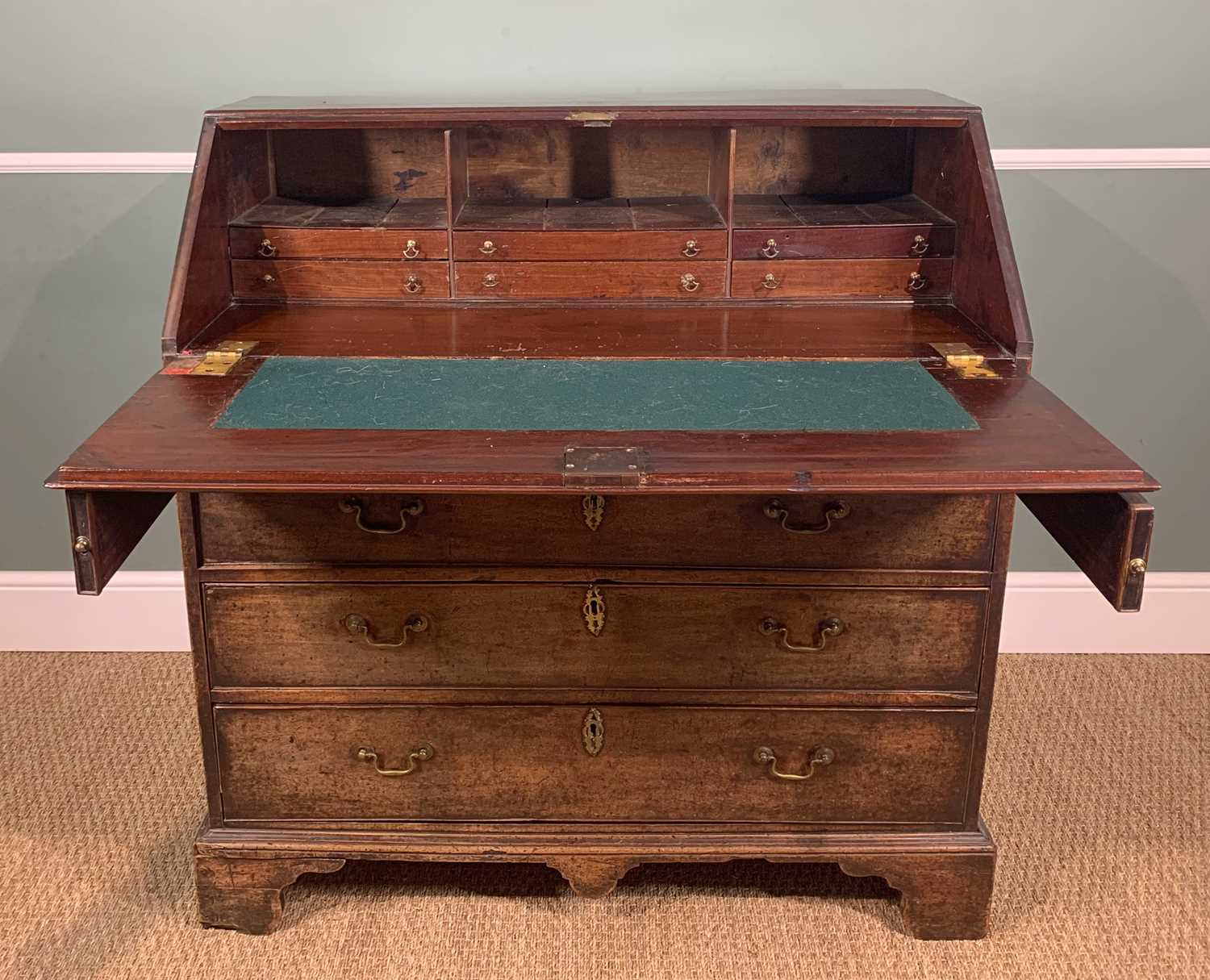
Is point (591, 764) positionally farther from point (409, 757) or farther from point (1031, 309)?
point (1031, 309)

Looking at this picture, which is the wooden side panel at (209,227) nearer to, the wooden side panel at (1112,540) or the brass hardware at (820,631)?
the brass hardware at (820,631)

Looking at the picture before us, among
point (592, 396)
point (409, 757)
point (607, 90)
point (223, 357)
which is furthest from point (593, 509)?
point (607, 90)

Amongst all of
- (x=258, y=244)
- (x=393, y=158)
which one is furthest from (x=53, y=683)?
(x=393, y=158)

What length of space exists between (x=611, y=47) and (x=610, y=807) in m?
1.46

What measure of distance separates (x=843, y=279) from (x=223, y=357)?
1.06 metres

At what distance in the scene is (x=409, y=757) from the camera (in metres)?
2.13

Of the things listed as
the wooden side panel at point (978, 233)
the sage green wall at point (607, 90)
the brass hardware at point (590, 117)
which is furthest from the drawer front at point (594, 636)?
the sage green wall at point (607, 90)

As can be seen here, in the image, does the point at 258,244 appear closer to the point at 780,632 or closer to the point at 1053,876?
the point at 780,632

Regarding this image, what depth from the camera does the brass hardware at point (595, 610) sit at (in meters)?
2.02

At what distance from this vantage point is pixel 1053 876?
7.86ft

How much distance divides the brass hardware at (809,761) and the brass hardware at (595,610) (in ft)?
1.07

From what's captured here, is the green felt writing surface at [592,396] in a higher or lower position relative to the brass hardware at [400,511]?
higher

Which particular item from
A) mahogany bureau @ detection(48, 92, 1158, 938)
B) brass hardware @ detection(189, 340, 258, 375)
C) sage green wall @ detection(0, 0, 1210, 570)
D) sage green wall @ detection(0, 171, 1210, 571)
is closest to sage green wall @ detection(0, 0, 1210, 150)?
sage green wall @ detection(0, 0, 1210, 570)

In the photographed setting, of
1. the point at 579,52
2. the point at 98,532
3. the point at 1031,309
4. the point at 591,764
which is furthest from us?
the point at 1031,309
